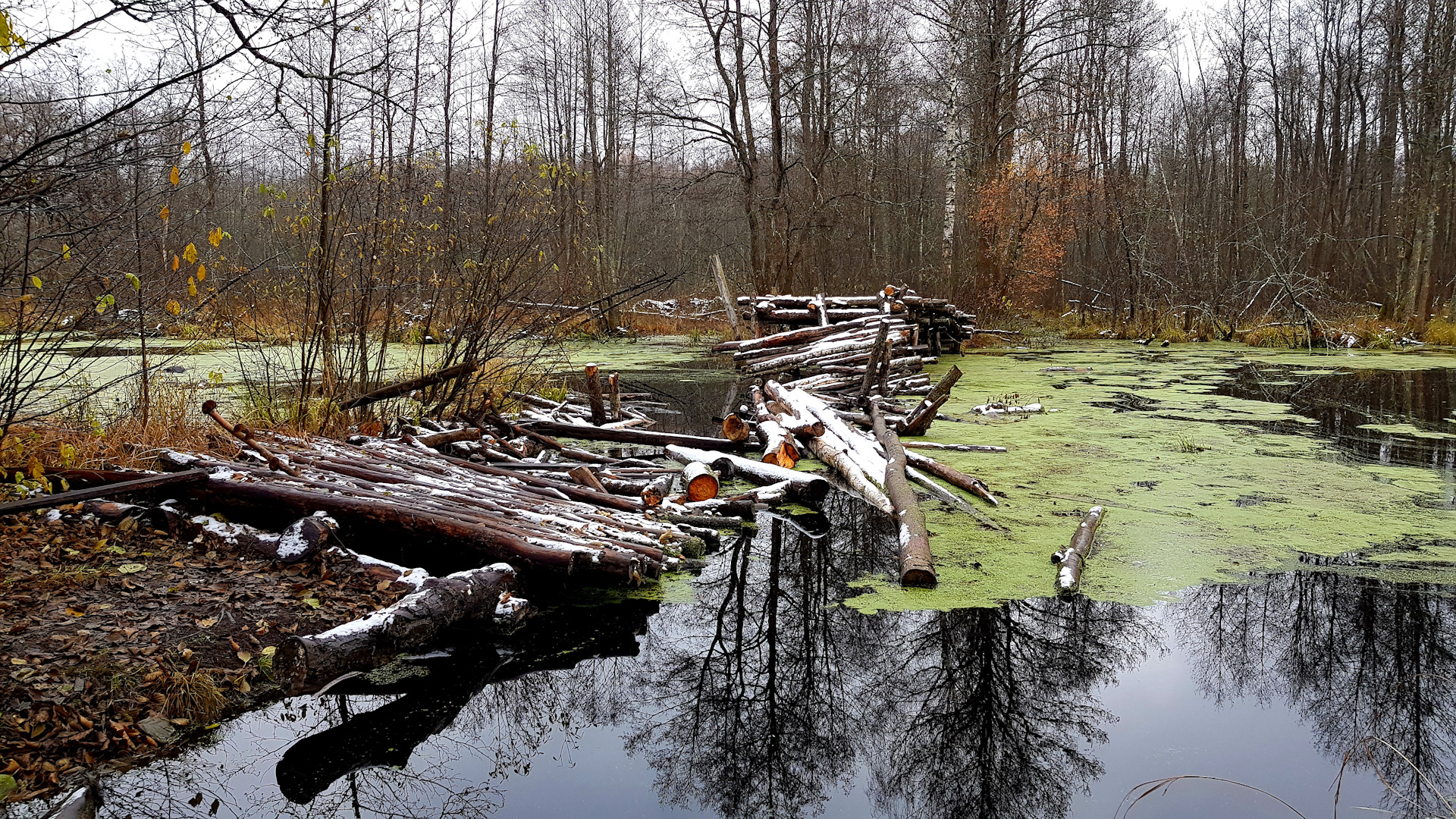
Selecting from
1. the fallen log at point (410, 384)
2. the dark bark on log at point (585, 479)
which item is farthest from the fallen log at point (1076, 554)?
the fallen log at point (410, 384)

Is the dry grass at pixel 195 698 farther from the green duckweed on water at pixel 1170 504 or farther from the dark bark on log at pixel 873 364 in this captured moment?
the dark bark on log at pixel 873 364

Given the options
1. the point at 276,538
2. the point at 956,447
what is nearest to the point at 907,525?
the point at 956,447

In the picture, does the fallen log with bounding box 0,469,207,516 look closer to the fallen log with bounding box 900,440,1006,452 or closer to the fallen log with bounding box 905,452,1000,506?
the fallen log with bounding box 905,452,1000,506

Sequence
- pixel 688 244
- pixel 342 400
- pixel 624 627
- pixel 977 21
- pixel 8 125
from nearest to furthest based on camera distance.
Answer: pixel 8 125
pixel 624 627
pixel 342 400
pixel 977 21
pixel 688 244

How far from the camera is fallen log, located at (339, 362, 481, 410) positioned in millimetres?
7535

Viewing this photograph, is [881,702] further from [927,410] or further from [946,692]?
[927,410]

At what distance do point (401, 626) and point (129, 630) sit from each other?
110 centimetres

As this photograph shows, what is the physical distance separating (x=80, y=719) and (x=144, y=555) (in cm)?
167

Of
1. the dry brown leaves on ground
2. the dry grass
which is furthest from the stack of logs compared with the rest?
the dry grass

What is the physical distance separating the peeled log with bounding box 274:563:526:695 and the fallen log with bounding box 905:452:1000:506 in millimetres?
3716

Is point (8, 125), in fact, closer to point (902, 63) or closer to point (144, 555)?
point (144, 555)

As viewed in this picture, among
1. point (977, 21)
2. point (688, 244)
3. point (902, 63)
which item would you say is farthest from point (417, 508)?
point (688, 244)

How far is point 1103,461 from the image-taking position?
779 centimetres

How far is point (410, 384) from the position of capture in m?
7.76
